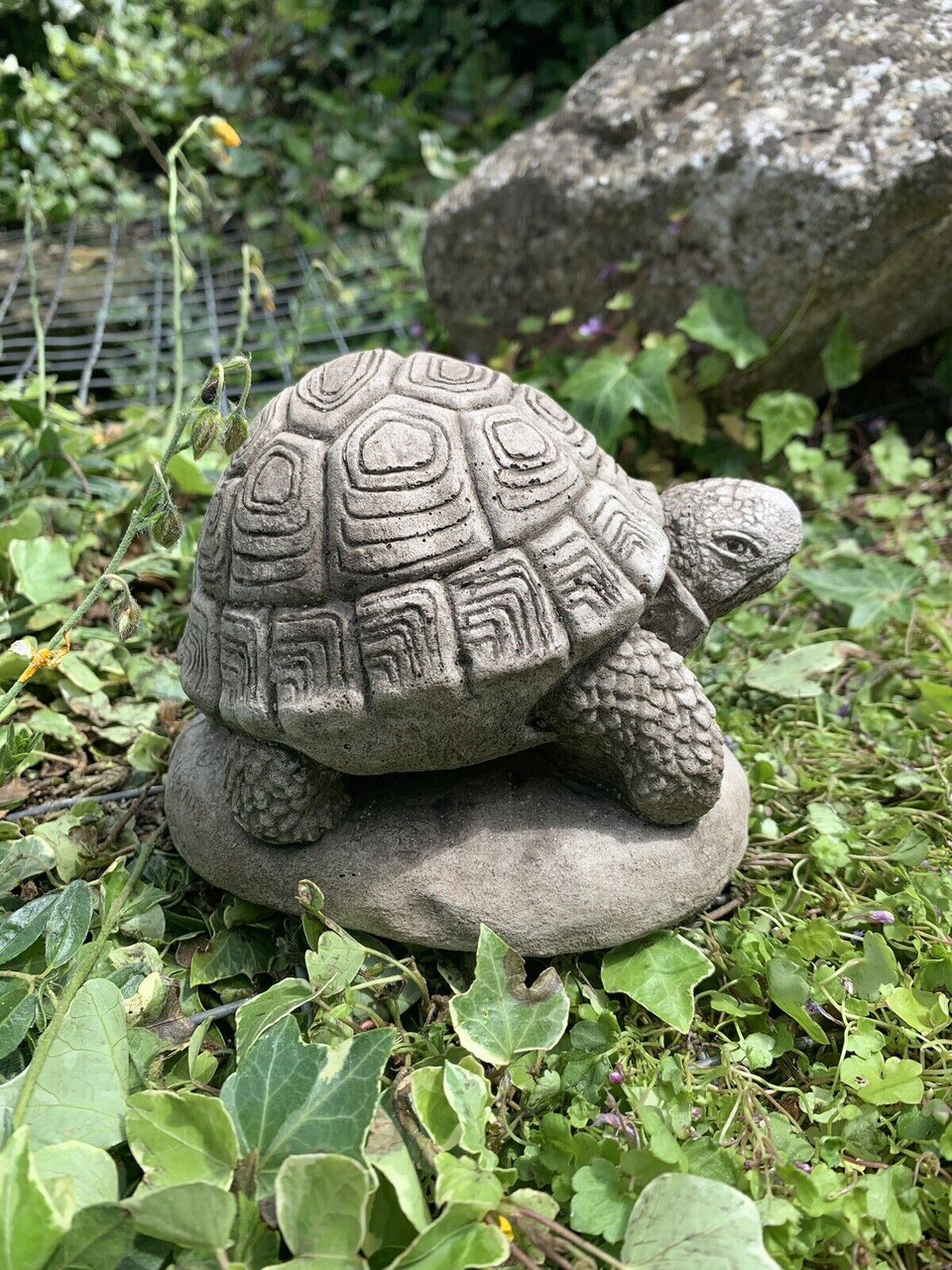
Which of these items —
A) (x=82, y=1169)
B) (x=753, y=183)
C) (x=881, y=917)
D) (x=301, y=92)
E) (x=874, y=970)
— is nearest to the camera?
(x=82, y=1169)

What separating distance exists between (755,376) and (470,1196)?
3064mm

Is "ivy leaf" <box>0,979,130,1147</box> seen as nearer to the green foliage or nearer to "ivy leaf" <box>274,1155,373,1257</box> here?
"ivy leaf" <box>274,1155,373,1257</box>

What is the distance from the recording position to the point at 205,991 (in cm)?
206

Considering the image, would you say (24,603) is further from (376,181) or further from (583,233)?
(376,181)

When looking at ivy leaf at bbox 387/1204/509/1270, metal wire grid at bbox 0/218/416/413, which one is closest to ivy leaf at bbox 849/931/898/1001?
Answer: ivy leaf at bbox 387/1204/509/1270

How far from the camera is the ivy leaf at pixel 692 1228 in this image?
54.7 inches

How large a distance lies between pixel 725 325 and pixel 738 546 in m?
1.70

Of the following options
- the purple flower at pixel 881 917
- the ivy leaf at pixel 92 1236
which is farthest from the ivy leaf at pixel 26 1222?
the purple flower at pixel 881 917

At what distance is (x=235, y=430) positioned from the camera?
1.81 m

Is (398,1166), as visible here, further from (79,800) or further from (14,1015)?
(79,800)

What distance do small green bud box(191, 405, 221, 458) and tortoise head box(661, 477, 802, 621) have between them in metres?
0.99

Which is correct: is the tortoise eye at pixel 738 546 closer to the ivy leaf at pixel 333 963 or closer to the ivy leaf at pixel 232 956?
the ivy leaf at pixel 333 963

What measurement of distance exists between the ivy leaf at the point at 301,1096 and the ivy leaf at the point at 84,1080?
20 centimetres

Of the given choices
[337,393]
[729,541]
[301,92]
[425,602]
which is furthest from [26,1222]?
[301,92]
